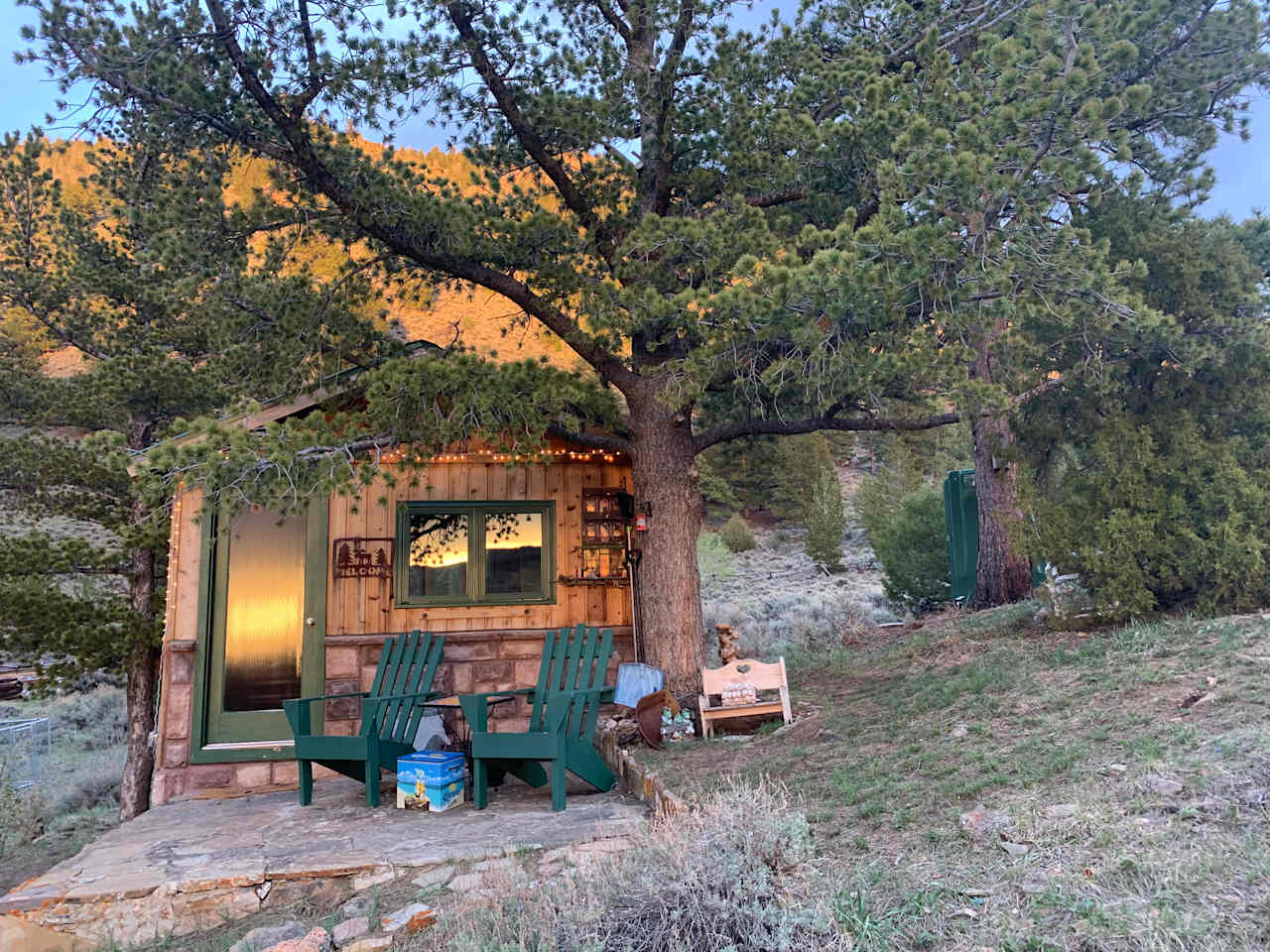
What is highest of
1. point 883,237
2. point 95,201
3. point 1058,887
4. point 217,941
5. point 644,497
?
point 95,201

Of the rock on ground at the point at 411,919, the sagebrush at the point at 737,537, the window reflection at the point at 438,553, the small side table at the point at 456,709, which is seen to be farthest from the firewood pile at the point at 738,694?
the sagebrush at the point at 737,537

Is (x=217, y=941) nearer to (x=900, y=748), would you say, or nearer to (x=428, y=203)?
(x=900, y=748)

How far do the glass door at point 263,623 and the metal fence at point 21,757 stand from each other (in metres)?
3.56

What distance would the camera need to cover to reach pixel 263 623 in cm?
663

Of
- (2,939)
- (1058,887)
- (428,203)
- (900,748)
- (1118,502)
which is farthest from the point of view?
(1118,502)

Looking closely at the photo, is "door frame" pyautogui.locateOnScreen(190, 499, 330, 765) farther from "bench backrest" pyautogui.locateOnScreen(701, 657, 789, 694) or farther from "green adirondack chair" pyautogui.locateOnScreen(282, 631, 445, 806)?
"bench backrest" pyautogui.locateOnScreen(701, 657, 789, 694)

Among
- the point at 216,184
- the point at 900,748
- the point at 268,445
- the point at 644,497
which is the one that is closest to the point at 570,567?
the point at 644,497

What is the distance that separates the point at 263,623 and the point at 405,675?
1.40m

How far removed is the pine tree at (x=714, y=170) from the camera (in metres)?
4.69

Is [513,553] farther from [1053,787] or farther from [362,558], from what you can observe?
[1053,787]

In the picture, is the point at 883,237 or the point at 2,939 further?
the point at 883,237

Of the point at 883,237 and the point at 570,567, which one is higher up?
the point at 883,237

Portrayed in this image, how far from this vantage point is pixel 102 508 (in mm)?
8984

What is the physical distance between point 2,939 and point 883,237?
510 cm
